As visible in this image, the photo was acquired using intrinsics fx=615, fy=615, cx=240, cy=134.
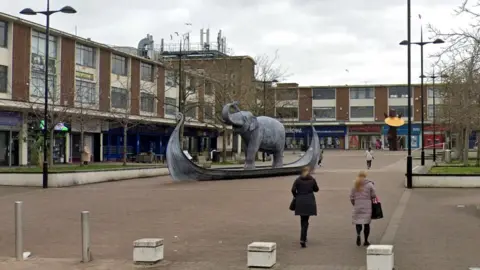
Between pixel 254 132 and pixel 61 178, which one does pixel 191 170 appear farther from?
pixel 61 178

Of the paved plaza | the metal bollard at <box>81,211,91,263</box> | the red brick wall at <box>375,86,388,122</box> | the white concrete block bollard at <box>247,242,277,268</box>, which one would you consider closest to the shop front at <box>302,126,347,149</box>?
the red brick wall at <box>375,86,388,122</box>

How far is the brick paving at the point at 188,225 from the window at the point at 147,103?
3017 cm

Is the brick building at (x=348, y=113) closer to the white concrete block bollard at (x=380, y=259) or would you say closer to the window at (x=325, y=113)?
the window at (x=325, y=113)

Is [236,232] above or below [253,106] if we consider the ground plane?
below

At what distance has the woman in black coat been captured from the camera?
11.7 m

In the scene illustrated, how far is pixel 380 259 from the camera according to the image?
29.3ft

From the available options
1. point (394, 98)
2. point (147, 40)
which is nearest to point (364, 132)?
point (394, 98)

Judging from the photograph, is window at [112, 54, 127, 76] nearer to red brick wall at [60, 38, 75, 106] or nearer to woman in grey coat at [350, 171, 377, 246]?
red brick wall at [60, 38, 75, 106]

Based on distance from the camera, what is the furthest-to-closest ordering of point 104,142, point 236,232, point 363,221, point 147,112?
point 147,112 < point 104,142 < point 236,232 < point 363,221

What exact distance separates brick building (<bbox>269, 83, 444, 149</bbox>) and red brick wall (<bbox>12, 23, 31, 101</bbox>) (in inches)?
2405

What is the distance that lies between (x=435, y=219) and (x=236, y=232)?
5.29 meters

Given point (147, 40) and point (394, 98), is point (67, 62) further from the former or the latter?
point (394, 98)

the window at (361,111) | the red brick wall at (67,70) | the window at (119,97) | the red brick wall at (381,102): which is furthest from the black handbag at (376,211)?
the window at (361,111)

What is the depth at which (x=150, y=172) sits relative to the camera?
115 feet
